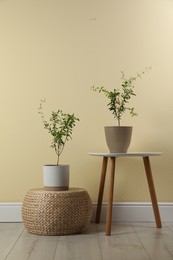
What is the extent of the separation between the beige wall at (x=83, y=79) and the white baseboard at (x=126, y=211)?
0.15 ft

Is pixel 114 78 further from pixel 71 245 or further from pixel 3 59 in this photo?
pixel 71 245

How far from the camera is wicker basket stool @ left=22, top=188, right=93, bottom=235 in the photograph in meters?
2.63

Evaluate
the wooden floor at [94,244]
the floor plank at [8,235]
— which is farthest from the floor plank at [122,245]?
the floor plank at [8,235]

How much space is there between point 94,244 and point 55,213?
1.15 feet

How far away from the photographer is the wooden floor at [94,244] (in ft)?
6.97

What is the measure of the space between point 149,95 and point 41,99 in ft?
2.34

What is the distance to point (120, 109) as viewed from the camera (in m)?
2.93

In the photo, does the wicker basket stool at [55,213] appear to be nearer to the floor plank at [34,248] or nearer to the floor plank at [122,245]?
the floor plank at [34,248]

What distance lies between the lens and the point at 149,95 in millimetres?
3152

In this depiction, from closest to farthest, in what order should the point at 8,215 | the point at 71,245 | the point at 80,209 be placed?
the point at 71,245, the point at 80,209, the point at 8,215

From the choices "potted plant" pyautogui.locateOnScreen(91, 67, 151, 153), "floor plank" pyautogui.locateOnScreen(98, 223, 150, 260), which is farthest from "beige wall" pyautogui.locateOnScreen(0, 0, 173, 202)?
"floor plank" pyautogui.locateOnScreen(98, 223, 150, 260)

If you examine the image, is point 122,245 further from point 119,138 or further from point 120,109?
point 120,109

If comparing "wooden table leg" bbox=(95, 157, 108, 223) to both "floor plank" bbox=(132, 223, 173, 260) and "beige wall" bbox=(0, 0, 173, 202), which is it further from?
"floor plank" bbox=(132, 223, 173, 260)

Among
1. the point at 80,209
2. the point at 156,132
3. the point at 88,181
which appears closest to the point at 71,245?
the point at 80,209
